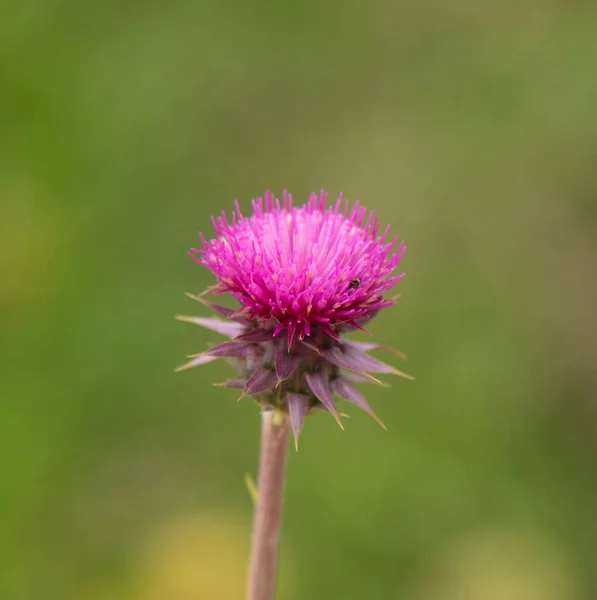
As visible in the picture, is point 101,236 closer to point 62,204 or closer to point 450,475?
point 62,204

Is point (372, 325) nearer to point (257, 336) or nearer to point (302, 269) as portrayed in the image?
point (257, 336)

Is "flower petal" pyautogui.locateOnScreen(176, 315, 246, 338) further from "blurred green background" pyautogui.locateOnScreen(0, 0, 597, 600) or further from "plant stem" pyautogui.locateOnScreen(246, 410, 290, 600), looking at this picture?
"blurred green background" pyautogui.locateOnScreen(0, 0, 597, 600)

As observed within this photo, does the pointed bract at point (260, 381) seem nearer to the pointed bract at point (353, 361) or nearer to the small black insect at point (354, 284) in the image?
the pointed bract at point (353, 361)

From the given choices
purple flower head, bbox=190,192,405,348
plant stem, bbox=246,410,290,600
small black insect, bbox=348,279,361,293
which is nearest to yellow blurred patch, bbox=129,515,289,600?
plant stem, bbox=246,410,290,600

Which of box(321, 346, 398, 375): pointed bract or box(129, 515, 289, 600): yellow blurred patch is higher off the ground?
box(321, 346, 398, 375): pointed bract

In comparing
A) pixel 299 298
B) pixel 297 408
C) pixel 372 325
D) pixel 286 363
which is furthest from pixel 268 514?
pixel 372 325

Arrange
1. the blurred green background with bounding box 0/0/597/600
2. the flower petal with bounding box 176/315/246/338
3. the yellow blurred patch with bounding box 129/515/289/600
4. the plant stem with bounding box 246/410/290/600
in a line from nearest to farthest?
the plant stem with bounding box 246/410/290/600, the flower petal with bounding box 176/315/246/338, the yellow blurred patch with bounding box 129/515/289/600, the blurred green background with bounding box 0/0/597/600
